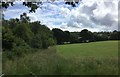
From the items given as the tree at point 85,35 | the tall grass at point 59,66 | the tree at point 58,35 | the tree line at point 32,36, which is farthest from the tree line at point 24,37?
the tree at point 85,35

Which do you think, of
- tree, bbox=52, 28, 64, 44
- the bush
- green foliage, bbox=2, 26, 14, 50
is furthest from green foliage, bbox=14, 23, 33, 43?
tree, bbox=52, 28, 64, 44

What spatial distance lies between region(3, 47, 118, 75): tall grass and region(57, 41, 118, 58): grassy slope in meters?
0.21

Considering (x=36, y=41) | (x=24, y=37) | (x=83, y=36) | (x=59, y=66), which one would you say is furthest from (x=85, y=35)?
(x=24, y=37)

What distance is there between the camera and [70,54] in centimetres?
895

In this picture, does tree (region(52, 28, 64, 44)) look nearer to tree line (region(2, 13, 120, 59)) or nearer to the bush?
tree line (region(2, 13, 120, 59))

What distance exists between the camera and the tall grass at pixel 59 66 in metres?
Answer: 8.16

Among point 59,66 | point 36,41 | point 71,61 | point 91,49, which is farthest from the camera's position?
point 36,41

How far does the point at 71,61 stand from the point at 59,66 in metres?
0.56

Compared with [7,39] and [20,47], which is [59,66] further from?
[7,39]

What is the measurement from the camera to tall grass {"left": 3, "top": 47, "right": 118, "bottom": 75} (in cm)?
816

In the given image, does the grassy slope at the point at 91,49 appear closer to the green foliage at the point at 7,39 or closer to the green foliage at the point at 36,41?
the green foliage at the point at 36,41

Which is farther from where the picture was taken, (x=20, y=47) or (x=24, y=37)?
(x=24, y=37)

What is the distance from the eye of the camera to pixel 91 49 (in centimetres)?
887

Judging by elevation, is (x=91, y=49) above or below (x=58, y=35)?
below
